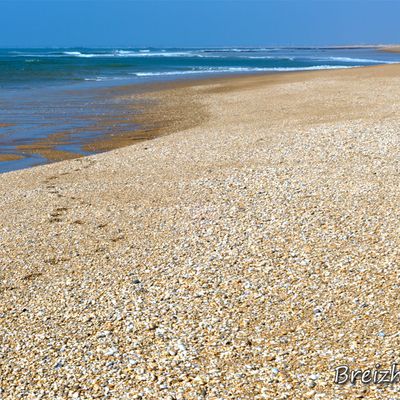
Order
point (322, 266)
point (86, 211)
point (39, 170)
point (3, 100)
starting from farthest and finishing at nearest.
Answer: point (3, 100) → point (39, 170) → point (86, 211) → point (322, 266)

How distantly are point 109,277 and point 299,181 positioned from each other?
471 centimetres

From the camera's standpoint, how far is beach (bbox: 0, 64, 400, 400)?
Result: 5207mm

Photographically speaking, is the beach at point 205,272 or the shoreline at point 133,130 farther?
the shoreline at point 133,130

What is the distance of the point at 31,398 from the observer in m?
5.00

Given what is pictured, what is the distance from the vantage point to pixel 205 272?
723cm

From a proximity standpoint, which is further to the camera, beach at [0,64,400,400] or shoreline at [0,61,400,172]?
shoreline at [0,61,400,172]

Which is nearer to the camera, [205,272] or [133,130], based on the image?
[205,272]

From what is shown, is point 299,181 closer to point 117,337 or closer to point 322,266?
point 322,266

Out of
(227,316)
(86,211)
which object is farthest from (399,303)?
(86,211)

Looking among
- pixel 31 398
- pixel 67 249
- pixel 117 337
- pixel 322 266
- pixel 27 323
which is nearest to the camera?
pixel 31 398

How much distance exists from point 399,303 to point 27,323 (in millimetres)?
3906

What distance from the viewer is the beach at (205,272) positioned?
17.1 feet

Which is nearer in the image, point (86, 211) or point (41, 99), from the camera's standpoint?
point (86, 211)

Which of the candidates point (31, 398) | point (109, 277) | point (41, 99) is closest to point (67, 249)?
point (109, 277)
